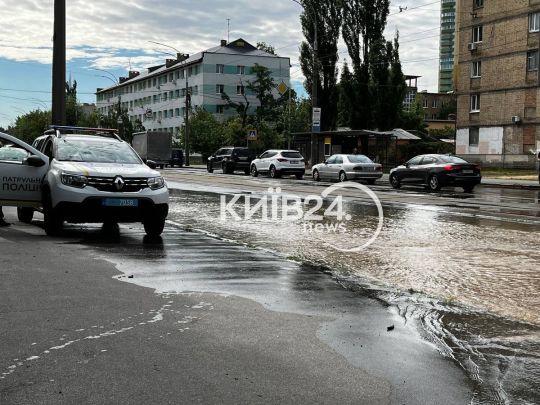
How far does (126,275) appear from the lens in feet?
23.1

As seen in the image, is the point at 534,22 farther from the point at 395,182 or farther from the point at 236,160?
the point at 395,182

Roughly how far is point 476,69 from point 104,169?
4330cm

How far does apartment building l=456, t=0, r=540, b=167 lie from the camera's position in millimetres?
43875

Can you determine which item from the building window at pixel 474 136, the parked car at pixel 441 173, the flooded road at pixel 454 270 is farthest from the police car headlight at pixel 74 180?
the building window at pixel 474 136

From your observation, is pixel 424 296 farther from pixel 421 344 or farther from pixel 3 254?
pixel 3 254

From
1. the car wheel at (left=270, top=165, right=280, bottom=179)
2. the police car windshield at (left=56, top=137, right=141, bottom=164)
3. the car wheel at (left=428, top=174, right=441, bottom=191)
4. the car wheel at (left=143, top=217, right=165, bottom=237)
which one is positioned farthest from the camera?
the car wheel at (left=270, top=165, right=280, bottom=179)

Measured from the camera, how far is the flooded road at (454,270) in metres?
4.48

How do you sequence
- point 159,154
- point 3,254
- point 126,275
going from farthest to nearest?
point 159,154, point 3,254, point 126,275

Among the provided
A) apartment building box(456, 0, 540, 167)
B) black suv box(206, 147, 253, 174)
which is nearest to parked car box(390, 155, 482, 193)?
black suv box(206, 147, 253, 174)

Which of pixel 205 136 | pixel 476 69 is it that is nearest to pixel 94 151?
pixel 476 69

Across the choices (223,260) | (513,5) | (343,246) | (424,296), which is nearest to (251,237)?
(343,246)

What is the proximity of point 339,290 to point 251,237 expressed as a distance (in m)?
4.49

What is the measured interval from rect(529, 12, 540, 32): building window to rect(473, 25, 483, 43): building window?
15.7 ft

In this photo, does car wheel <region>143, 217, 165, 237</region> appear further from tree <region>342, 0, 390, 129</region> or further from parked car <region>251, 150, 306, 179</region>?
tree <region>342, 0, 390, 129</region>
